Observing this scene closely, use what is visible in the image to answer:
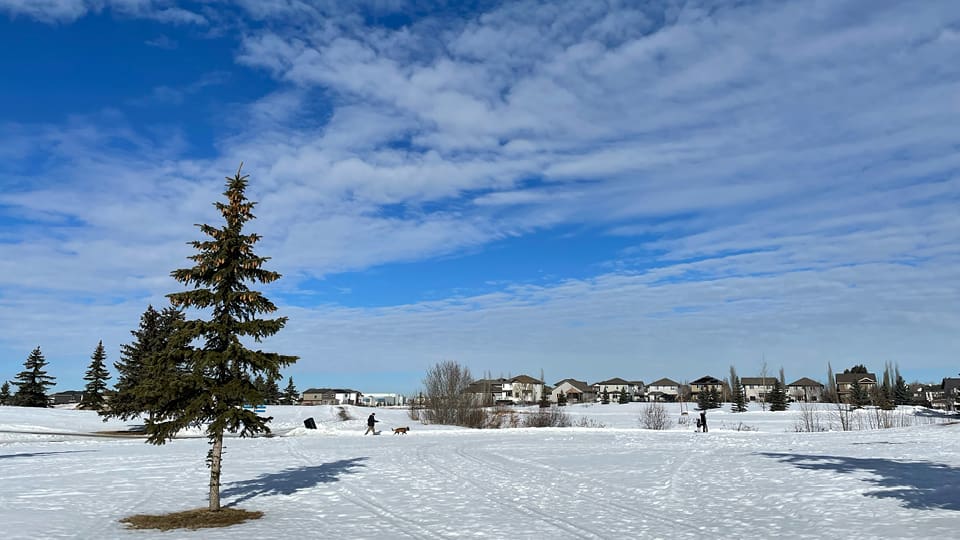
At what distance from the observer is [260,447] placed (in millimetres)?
34094

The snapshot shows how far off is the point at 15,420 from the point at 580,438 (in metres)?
43.8

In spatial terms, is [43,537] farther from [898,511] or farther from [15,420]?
[15,420]

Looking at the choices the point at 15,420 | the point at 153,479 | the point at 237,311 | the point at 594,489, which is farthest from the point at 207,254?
the point at 15,420

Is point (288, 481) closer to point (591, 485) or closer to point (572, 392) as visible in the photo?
point (591, 485)

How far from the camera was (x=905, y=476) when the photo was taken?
1959 cm

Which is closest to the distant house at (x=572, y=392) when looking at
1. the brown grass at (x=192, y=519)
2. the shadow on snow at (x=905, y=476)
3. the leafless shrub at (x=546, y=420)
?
the leafless shrub at (x=546, y=420)

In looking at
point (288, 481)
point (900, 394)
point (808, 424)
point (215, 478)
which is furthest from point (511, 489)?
point (900, 394)

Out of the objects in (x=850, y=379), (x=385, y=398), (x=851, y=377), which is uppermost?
(x=851, y=377)

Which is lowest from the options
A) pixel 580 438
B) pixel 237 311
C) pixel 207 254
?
pixel 580 438

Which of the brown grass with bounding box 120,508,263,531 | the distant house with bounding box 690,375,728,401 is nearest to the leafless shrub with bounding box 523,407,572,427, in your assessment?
the brown grass with bounding box 120,508,263,531

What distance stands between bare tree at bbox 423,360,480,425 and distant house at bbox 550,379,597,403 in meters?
118

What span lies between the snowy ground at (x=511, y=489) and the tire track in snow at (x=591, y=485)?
64mm

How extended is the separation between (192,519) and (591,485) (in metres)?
11.2

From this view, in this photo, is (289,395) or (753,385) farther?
(753,385)
